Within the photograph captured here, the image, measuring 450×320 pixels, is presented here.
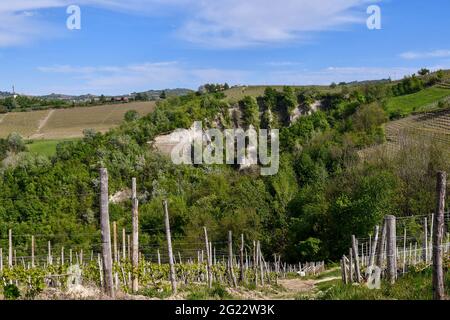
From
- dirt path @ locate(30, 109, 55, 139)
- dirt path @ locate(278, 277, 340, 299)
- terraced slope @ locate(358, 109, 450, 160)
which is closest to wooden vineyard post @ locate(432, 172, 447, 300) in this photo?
dirt path @ locate(278, 277, 340, 299)

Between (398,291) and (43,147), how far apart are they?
223 feet

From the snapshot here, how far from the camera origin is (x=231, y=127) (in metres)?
81.0

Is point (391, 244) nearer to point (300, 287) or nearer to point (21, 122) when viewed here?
point (300, 287)

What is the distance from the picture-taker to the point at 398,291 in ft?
29.7

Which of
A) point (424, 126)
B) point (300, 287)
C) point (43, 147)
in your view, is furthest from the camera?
point (43, 147)

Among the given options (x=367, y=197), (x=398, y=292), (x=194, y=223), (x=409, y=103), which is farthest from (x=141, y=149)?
(x=398, y=292)

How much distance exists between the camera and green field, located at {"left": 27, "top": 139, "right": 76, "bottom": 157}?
224ft

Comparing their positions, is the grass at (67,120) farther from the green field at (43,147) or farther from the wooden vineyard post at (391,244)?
the wooden vineyard post at (391,244)

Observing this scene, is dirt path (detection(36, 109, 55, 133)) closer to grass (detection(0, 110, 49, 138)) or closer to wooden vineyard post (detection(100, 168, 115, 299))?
grass (detection(0, 110, 49, 138))

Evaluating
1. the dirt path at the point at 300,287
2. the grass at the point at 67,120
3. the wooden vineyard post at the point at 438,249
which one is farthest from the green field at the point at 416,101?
the wooden vineyard post at the point at 438,249

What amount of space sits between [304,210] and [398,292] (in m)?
32.2

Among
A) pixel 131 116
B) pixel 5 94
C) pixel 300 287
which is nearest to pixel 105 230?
pixel 300 287

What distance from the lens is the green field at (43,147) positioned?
68.1 metres
